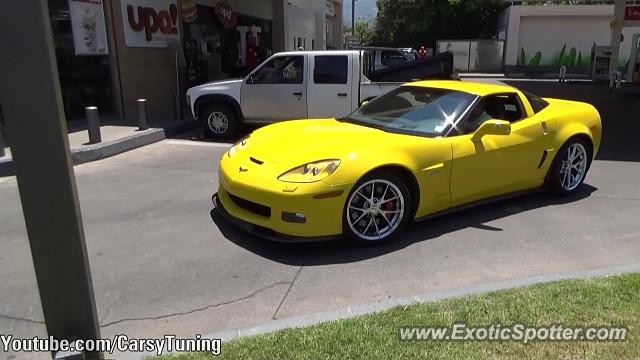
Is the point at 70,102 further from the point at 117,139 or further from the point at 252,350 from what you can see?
the point at 252,350

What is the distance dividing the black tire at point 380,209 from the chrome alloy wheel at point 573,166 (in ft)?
7.87

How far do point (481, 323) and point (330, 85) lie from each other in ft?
23.5

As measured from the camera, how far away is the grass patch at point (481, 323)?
2906 mm

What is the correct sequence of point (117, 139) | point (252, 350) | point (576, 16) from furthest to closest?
point (576, 16), point (117, 139), point (252, 350)

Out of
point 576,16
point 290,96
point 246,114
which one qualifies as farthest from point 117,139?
point 576,16

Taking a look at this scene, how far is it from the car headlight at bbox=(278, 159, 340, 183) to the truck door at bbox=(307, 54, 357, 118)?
540cm

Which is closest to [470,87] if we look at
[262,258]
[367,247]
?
[367,247]

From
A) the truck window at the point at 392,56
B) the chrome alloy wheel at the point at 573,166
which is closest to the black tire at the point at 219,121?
the chrome alloy wheel at the point at 573,166

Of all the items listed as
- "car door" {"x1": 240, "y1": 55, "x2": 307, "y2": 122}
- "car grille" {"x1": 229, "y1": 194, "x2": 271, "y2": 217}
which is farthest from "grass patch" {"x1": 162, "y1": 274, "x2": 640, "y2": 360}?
"car door" {"x1": 240, "y1": 55, "x2": 307, "y2": 122}

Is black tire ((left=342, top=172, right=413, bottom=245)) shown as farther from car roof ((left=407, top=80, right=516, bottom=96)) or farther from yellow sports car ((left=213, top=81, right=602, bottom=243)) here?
car roof ((left=407, top=80, right=516, bottom=96))

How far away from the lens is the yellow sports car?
4426 mm

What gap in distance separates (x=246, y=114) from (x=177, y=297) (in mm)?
6768

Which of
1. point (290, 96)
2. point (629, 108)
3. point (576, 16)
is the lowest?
point (629, 108)

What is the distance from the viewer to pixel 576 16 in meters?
35.2
